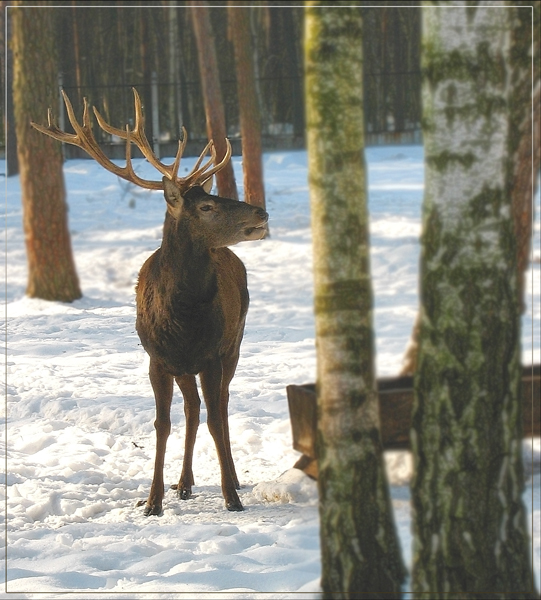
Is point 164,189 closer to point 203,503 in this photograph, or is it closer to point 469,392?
point 203,503

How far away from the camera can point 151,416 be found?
5.41 metres

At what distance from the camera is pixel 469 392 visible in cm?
258

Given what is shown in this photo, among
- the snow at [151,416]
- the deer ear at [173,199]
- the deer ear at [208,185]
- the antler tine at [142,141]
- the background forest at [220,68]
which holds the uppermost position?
the background forest at [220,68]

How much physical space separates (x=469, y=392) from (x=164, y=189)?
2219 mm

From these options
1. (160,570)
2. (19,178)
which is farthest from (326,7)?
(19,178)

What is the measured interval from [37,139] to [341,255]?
4818 millimetres

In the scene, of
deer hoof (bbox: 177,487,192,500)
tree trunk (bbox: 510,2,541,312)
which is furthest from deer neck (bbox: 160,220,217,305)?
tree trunk (bbox: 510,2,541,312)

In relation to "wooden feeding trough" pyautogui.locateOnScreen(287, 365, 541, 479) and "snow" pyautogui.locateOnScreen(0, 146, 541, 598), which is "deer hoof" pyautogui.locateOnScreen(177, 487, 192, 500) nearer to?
"snow" pyautogui.locateOnScreen(0, 146, 541, 598)

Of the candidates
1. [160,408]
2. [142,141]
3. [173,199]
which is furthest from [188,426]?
[142,141]

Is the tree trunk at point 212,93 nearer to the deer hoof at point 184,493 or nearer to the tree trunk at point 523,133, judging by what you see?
the tree trunk at point 523,133

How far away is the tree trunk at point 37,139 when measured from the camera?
6535 millimetres

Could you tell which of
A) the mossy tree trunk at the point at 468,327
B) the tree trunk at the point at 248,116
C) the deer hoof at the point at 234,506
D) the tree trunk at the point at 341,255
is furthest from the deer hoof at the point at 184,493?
the mossy tree trunk at the point at 468,327

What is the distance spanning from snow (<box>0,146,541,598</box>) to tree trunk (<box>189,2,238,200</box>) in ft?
0.38

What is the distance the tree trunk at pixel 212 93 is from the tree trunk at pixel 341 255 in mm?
1958
